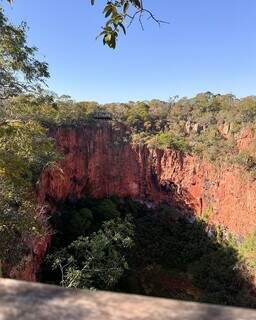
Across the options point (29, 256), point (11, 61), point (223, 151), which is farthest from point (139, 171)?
point (11, 61)

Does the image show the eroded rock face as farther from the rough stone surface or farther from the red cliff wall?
the rough stone surface

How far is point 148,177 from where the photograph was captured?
29.2 m

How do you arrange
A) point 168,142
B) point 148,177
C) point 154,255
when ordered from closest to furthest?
point 154,255
point 168,142
point 148,177

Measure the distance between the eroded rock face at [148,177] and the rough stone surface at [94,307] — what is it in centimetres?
2171

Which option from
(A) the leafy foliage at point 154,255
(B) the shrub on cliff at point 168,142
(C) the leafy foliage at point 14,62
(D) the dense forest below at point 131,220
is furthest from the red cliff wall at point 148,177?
(C) the leafy foliage at point 14,62

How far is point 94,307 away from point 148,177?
93.3ft

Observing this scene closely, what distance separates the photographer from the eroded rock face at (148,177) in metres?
23.7

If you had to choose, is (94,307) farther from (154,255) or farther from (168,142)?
(168,142)

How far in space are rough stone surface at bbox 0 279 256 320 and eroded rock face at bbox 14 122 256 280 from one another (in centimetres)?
2171

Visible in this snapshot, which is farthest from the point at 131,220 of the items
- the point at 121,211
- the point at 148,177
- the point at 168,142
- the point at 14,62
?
the point at 14,62

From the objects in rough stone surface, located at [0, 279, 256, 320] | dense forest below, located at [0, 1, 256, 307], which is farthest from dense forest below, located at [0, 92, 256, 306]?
rough stone surface, located at [0, 279, 256, 320]

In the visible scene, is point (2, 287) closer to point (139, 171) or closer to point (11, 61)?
point (11, 61)

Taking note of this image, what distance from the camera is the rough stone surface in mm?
811

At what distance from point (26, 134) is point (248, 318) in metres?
10.3
